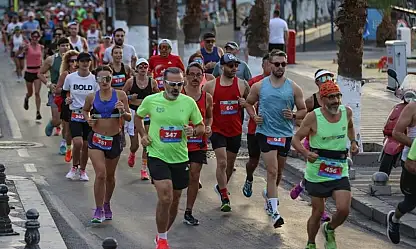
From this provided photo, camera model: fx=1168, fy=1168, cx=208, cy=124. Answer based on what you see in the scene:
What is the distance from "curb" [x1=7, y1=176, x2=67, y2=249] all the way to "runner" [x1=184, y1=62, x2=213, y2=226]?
154cm

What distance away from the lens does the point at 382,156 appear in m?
14.5

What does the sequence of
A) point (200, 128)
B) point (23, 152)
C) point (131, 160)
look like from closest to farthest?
point (200, 128) < point (131, 160) < point (23, 152)

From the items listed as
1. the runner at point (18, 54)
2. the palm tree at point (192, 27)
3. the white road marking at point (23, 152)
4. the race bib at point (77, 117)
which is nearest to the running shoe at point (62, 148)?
the white road marking at point (23, 152)

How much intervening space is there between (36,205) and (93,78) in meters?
2.98

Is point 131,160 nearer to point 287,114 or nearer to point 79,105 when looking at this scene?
point 79,105

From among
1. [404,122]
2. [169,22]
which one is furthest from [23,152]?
[169,22]

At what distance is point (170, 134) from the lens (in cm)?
1135

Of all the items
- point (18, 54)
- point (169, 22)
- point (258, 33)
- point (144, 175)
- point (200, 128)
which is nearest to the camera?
point (200, 128)

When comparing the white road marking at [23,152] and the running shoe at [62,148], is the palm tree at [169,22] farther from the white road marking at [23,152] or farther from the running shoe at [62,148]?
the running shoe at [62,148]

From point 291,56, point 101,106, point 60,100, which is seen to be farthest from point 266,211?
point 291,56

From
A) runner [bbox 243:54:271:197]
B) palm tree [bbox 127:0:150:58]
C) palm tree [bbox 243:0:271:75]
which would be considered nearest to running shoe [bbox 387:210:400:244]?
runner [bbox 243:54:271:197]

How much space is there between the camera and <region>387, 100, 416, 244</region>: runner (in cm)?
1123

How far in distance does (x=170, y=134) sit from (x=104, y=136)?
6.36 feet

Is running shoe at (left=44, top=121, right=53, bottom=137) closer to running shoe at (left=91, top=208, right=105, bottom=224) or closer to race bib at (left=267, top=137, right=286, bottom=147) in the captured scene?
running shoe at (left=91, top=208, right=105, bottom=224)
